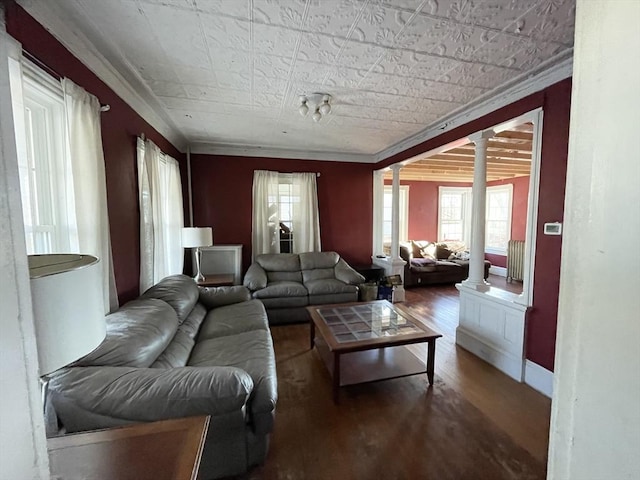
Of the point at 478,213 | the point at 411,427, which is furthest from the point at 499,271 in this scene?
the point at 411,427

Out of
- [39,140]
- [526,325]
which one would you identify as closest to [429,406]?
[526,325]

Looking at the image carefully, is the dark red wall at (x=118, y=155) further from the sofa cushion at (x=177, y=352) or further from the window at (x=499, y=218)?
the window at (x=499, y=218)

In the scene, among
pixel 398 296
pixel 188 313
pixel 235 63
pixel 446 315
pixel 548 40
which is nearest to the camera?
pixel 548 40

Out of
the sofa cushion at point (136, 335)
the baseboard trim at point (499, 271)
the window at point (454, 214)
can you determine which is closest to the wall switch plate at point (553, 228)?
the sofa cushion at point (136, 335)

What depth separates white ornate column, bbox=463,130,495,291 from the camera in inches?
114

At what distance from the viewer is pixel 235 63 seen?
80.0 inches

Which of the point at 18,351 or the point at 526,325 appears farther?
the point at 526,325

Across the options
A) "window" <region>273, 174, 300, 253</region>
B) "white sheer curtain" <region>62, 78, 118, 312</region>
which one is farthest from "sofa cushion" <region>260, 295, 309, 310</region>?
"white sheer curtain" <region>62, 78, 118, 312</region>

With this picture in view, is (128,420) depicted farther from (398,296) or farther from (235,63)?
(398,296)

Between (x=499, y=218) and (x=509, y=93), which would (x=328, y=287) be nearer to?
(x=509, y=93)

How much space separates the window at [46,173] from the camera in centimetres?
148

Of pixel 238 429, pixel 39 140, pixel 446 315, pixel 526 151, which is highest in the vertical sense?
pixel 526 151

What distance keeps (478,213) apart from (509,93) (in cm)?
111

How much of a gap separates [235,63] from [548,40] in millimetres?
2016
